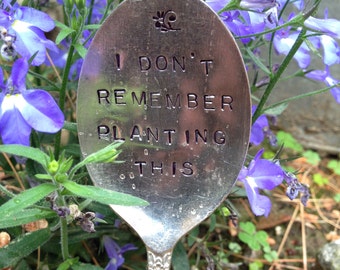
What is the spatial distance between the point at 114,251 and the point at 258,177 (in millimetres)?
342

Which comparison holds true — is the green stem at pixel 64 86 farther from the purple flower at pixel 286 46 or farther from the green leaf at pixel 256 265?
the green leaf at pixel 256 265

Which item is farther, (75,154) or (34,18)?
(75,154)

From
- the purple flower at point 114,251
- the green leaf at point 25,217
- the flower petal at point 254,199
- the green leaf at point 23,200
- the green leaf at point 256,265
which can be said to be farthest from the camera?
the green leaf at point 256,265

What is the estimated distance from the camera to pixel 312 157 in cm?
Result: 177

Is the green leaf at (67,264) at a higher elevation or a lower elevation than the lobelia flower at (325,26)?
lower

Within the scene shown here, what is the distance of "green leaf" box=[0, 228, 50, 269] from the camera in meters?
1.05

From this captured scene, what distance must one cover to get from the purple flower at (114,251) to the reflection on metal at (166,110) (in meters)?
0.26

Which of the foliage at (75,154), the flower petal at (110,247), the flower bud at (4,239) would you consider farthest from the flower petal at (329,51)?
the flower bud at (4,239)

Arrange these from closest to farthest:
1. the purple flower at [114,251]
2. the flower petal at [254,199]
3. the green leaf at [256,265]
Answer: the flower petal at [254,199] < the purple flower at [114,251] < the green leaf at [256,265]

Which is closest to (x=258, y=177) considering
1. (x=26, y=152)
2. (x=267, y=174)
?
(x=267, y=174)

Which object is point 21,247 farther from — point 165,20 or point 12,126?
point 165,20

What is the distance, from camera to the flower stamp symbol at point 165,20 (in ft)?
2.96

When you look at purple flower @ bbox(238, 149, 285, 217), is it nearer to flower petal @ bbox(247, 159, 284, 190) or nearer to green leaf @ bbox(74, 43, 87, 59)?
flower petal @ bbox(247, 159, 284, 190)

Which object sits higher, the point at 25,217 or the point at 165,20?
the point at 165,20
